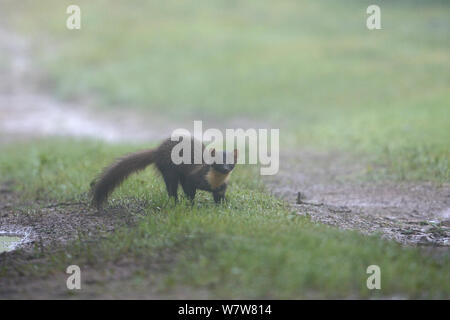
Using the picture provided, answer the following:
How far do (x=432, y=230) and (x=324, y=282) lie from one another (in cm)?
321

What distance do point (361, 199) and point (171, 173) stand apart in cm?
372

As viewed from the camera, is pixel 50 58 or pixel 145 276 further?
pixel 50 58

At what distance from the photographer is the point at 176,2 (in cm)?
3400

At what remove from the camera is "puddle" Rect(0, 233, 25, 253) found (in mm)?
7039

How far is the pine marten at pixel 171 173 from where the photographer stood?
7.47 metres

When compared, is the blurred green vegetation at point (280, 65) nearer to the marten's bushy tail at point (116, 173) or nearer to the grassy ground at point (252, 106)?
the grassy ground at point (252, 106)

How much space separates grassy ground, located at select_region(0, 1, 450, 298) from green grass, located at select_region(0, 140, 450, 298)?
2 centimetres

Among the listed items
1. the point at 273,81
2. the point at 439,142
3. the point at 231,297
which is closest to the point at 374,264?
the point at 231,297

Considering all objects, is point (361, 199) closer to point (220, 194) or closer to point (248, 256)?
point (220, 194)

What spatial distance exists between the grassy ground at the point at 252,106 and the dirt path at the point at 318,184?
0.66m

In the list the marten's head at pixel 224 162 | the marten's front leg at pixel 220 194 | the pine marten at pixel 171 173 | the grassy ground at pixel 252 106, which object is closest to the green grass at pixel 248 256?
the grassy ground at pixel 252 106

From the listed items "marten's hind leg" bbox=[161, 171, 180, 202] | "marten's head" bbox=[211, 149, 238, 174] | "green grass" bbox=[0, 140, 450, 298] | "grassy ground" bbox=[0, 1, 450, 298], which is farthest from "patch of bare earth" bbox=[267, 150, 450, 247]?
"marten's hind leg" bbox=[161, 171, 180, 202]

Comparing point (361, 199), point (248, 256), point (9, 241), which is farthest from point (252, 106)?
point (248, 256)
